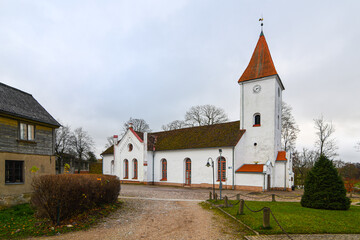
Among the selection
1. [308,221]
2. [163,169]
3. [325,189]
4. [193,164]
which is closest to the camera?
[308,221]

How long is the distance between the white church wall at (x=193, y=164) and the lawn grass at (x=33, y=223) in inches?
631

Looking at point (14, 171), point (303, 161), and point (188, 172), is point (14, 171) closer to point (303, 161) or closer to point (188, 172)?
point (188, 172)

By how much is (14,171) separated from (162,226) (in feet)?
34.2

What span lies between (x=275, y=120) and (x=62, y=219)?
22.5 m

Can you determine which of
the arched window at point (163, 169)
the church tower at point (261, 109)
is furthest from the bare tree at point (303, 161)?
the arched window at point (163, 169)

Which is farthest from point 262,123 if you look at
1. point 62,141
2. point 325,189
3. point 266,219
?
point 62,141

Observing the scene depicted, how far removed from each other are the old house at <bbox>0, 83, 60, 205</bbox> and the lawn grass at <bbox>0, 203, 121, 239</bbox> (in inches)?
97.5

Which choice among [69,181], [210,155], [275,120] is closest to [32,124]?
[69,181]

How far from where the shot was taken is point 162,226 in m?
9.41

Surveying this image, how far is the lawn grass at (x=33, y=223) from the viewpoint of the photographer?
8.39m

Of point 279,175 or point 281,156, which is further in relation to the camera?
point 281,156

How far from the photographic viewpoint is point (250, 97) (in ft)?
88.6

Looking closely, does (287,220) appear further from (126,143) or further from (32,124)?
(126,143)

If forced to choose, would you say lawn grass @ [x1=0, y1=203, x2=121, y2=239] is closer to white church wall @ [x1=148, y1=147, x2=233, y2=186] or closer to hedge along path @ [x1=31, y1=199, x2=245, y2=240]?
hedge along path @ [x1=31, y1=199, x2=245, y2=240]
